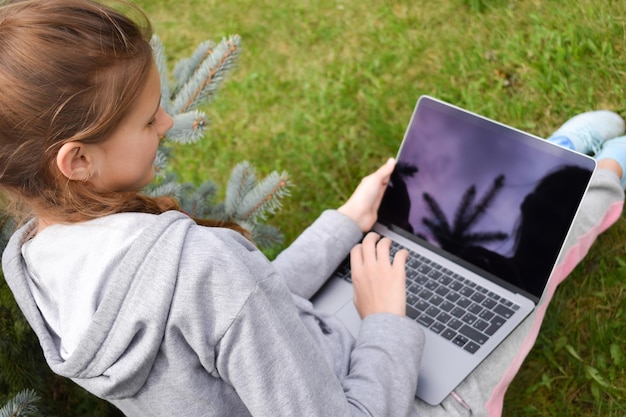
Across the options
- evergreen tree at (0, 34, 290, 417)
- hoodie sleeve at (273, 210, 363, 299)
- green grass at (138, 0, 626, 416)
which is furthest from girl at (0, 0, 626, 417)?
green grass at (138, 0, 626, 416)

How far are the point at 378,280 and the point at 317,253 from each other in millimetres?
307

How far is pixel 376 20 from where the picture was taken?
9.93ft

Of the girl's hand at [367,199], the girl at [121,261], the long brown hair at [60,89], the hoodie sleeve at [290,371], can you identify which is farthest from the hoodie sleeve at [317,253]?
the long brown hair at [60,89]

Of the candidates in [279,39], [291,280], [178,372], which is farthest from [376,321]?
[279,39]

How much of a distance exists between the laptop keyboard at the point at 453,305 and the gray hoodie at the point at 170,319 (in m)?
0.44

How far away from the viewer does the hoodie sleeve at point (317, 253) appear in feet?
5.85

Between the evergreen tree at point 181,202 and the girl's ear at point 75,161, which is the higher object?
the girl's ear at point 75,161

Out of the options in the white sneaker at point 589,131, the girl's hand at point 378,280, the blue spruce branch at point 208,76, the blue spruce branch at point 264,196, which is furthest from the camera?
the white sneaker at point 589,131

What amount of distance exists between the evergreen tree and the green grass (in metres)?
0.74

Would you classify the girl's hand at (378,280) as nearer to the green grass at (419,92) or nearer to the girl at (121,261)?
the girl at (121,261)

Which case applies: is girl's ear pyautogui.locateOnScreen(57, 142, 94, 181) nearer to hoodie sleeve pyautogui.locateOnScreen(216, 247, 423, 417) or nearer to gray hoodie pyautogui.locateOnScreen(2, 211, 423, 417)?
gray hoodie pyautogui.locateOnScreen(2, 211, 423, 417)

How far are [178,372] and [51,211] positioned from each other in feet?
1.26

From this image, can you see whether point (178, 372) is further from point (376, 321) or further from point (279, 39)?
point (279, 39)

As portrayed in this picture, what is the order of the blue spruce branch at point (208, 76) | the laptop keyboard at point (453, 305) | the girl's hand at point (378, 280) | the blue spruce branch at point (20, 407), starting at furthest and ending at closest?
1. the blue spruce branch at point (208, 76)
2. the laptop keyboard at point (453, 305)
3. the girl's hand at point (378, 280)
4. the blue spruce branch at point (20, 407)
